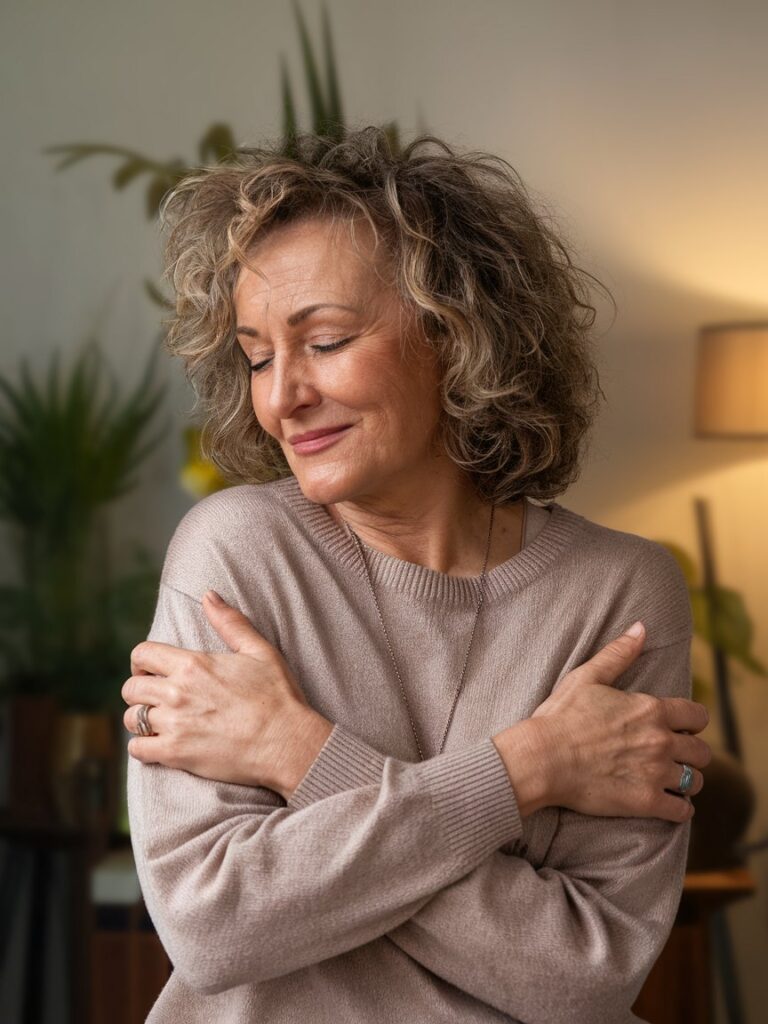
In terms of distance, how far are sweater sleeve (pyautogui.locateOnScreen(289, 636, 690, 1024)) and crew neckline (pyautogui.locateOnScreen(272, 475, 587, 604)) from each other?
0.94ft

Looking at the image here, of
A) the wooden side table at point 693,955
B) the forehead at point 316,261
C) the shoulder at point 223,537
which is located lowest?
the wooden side table at point 693,955

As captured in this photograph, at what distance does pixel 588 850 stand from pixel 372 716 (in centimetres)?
30

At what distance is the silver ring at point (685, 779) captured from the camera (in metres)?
1.66

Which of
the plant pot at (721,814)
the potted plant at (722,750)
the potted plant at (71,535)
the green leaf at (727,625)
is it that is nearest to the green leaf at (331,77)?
the potted plant at (71,535)

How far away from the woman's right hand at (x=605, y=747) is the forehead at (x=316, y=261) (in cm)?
55

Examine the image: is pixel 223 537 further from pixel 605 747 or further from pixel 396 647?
pixel 605 747

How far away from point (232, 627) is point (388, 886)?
359 mm

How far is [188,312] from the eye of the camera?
1864 millimetres

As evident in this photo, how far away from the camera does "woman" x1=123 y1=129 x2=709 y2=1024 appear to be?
4.84 ft

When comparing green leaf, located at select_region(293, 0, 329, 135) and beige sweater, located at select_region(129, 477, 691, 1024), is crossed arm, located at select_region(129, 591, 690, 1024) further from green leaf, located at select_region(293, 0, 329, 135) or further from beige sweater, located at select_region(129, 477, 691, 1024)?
green leaf, located at select_region(293, 0, 329, 135)

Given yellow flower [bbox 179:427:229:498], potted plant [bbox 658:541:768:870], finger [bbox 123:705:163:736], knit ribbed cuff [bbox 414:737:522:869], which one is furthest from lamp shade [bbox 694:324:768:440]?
finger [bbox 123:705:163:736]

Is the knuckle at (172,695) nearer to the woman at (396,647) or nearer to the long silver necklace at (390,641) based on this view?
the woman at (396,647)

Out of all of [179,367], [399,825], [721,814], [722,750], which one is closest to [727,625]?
[722,750]

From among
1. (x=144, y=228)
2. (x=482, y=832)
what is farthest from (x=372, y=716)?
(x=144, y=228)
